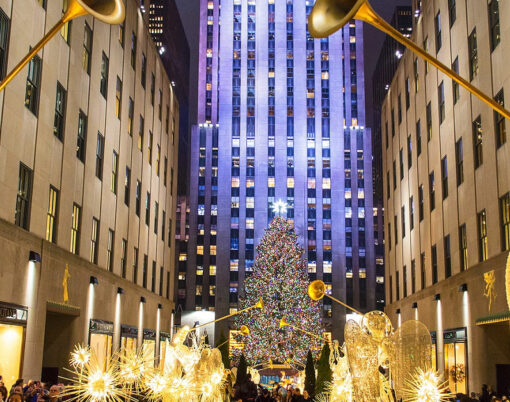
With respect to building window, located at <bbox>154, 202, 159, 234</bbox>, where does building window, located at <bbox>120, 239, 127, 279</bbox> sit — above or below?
below

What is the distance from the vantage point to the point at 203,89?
348ft

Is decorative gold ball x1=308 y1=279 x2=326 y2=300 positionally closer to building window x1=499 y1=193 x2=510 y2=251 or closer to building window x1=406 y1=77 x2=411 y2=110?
building window x1=499 y1=193 x2=510 y2=251

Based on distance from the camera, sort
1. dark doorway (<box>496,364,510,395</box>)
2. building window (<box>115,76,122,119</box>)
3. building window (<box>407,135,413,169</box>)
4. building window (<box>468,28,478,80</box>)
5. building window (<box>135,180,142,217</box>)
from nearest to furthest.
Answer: dark doorway (<box>496,364,510,395</box>) → building window (<box>468,28,478,80</box>) → building window (<box>115,76,122,119</box>) → building window (<box>135,180,142,217</box>) → building window (<box>407,135,413,169</box>)

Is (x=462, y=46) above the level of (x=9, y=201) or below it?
above

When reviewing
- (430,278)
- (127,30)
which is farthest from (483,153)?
(127,30)

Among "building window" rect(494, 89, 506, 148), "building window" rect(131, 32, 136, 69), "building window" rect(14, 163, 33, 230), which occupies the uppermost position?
"building window" rect(131, 32, 136, 69)

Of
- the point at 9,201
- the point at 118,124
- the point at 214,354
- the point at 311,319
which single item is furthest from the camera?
the point at 311,319

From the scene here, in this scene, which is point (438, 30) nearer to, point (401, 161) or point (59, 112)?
point (401, 161)

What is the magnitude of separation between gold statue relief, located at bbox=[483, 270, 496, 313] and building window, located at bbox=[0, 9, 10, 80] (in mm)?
18245

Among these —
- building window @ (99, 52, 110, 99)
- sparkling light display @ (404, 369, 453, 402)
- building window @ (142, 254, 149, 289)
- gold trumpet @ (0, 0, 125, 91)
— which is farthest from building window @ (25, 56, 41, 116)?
building window @ (142, 254, 149, 289)

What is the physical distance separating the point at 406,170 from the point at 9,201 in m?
29.5

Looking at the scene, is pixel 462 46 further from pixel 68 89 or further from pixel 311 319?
pixel 311 319

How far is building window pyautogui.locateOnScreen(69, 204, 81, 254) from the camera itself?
2752cm

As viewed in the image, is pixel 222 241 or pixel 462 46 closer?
pixel 462 46
